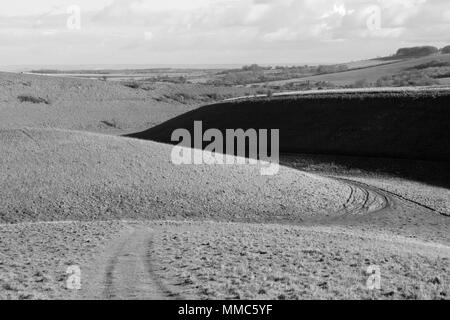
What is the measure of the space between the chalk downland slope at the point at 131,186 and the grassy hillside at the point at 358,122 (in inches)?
419

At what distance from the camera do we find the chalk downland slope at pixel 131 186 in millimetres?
23766

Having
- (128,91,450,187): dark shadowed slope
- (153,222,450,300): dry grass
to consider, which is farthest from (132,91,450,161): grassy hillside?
(153,222,450,300): dry grass

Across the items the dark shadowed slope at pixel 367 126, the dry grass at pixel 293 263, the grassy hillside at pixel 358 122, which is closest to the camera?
the dry grass at pixel 293 263

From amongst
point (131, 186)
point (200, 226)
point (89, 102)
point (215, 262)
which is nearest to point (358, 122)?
point (131, 186)

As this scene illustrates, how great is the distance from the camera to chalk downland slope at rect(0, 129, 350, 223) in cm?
→ 2377

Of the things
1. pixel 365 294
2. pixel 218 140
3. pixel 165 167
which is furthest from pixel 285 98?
pixel 365 294

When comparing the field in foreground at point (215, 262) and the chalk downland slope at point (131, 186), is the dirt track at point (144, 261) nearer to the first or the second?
the field in foreground at point (215, 262)

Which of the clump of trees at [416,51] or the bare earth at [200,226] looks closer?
the bare earth at [200,226]

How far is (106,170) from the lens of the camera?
26.5 m

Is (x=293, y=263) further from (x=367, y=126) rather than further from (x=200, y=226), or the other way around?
(x=367, y=126)

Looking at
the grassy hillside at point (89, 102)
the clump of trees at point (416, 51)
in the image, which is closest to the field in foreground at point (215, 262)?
the grassy hillside at point (89, 102)

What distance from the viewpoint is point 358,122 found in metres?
42.2

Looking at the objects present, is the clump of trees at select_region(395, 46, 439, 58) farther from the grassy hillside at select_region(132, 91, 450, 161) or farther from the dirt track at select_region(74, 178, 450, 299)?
the dirt track at select_region(74, 178, 450, 299)
